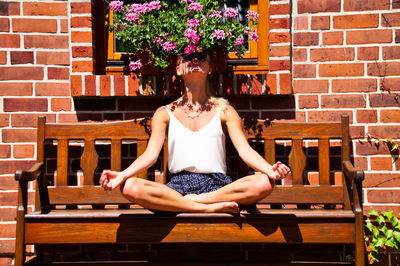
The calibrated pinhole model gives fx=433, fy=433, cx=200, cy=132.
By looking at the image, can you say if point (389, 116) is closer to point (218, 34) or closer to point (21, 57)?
point (218, 34)

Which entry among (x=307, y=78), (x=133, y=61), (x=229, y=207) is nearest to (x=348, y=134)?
(x=307, y=78)

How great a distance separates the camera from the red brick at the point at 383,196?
10.1 feet

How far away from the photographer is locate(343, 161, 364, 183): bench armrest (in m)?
2.34

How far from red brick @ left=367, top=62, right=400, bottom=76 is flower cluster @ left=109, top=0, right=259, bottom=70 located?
0.90 m

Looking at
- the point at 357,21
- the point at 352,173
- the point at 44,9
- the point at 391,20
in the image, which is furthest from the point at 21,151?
the point at 391,20

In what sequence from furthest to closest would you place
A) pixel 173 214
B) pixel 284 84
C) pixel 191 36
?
pixel 284 84
pixel 191 36
pixel 173 214

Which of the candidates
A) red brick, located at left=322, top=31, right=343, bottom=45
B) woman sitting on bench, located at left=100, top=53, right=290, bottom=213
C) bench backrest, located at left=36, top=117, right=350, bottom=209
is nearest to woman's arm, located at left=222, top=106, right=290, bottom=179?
woman sitting on bench, located at left=100, top=53, right=290, bottom=213

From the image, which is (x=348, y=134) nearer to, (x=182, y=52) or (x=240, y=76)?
(x=240, y=76)

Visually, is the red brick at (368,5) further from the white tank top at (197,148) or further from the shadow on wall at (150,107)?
the white tank top at (197,148)

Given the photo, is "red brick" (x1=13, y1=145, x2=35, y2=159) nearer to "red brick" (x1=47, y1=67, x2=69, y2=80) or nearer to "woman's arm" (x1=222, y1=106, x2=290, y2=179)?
"red brick" (x1=47, y1=67, x2=69, y2=80)

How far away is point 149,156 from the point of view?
260 cm

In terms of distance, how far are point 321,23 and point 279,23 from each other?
1.01ft

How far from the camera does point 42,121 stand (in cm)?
287

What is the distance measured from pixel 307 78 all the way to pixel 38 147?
1.91m
